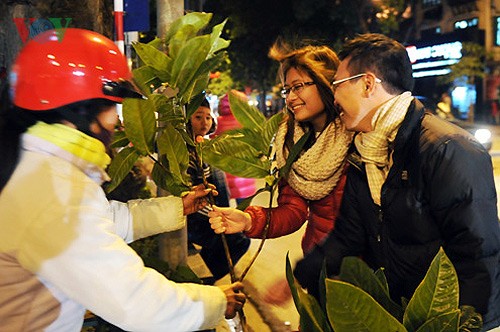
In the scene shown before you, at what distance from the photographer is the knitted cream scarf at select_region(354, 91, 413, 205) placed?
2166 mm

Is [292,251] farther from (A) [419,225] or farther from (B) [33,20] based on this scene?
(A) [419,225]

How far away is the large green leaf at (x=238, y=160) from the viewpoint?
7.78 ft

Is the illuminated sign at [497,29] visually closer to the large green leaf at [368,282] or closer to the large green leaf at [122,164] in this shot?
the large green leaf at [122,164]

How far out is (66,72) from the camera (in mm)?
1724

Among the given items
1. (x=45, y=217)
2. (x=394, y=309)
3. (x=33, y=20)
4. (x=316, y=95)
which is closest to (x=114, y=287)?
(x=45, y=217)

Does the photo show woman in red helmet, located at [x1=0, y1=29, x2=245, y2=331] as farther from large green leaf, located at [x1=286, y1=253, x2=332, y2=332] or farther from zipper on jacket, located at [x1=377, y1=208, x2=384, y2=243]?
zipper on jacket, located at [x1=377, y1=208, x2=384, y2=243]

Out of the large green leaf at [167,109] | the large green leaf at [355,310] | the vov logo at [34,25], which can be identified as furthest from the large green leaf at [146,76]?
the vov logo at [34,25]

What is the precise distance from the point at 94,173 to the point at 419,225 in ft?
3.79

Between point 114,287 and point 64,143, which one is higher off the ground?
point 64,143

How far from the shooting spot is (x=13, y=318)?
1.64m

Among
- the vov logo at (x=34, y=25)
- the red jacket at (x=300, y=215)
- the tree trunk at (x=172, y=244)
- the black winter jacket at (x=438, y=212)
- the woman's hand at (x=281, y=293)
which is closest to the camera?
the black winter jacket at (x=438, y=212)

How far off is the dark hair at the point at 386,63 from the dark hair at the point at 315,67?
45 centimetres

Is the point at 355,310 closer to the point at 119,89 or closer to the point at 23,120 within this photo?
the point at 119,89

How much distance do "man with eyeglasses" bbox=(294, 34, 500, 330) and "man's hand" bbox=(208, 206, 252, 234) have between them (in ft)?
1.22
